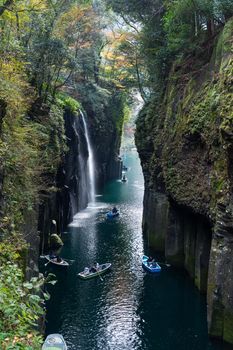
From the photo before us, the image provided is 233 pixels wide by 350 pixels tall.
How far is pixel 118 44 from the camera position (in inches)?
1825

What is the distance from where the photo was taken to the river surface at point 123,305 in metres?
19.2

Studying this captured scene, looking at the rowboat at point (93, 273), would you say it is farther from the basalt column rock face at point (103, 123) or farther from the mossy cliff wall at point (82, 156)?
the basalt column rock face at point (103, 123)

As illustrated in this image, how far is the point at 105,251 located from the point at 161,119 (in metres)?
12.2

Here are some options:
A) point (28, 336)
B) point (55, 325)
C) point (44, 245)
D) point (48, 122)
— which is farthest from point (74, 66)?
point (28, 336)

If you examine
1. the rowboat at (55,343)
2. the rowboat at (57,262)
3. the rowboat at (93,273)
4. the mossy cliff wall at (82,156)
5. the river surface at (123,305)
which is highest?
the mossy cliff wall at (82,156)

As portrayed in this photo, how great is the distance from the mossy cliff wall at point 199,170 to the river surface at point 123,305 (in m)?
1.56

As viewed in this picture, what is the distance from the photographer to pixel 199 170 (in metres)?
24.8

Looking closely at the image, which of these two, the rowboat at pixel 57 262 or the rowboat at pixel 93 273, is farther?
the rowboat at pixel 57 262

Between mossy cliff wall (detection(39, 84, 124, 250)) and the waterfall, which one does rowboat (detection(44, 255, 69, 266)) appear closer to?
mossy cliff wall (detection(39, 84, 124, 250))

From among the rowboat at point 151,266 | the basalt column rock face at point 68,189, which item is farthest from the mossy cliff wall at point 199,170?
the basalt column rock face at point 68,189

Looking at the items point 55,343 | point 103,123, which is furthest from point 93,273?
point 103,123

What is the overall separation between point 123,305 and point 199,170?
30.5ft

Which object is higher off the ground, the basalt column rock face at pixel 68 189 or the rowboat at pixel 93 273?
the basalt column rock face at pixel 68 189

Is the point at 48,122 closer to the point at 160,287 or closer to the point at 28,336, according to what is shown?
the point at 160,287
